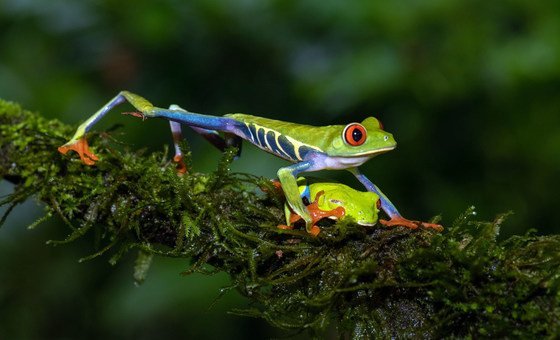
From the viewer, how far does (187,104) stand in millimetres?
4945

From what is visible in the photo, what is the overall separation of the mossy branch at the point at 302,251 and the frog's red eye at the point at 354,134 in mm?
343

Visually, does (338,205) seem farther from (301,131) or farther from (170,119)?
(170,119)

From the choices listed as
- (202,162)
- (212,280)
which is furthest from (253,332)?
(202,162)

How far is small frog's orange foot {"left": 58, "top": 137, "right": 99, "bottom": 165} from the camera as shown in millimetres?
2697

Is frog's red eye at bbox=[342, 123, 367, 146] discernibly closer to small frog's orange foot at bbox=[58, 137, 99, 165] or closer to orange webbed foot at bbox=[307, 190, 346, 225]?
orange webbed foot at bbox=[307, 190, 346, 225]

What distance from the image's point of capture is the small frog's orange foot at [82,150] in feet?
8.85

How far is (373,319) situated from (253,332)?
303cm

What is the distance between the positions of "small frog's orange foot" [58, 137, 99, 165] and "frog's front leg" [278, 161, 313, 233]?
82 centimetres

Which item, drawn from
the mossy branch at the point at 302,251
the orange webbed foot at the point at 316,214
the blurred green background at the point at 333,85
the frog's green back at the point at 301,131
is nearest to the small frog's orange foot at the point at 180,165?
the mossy branch at the point at 302,251

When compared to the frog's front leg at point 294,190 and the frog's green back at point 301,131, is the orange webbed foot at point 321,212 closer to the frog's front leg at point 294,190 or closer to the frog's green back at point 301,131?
the frog's front leg at point 294,190

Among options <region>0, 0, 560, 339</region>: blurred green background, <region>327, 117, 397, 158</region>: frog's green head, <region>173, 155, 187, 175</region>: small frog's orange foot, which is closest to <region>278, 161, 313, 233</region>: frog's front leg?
<region>327, 117, 397, 158</region>: frog's green head

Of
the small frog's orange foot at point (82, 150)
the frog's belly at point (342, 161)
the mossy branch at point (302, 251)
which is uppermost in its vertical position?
the frog's belly at point (342, 161)

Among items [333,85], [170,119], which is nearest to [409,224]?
[170,119]

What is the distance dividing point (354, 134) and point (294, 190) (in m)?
0.31
